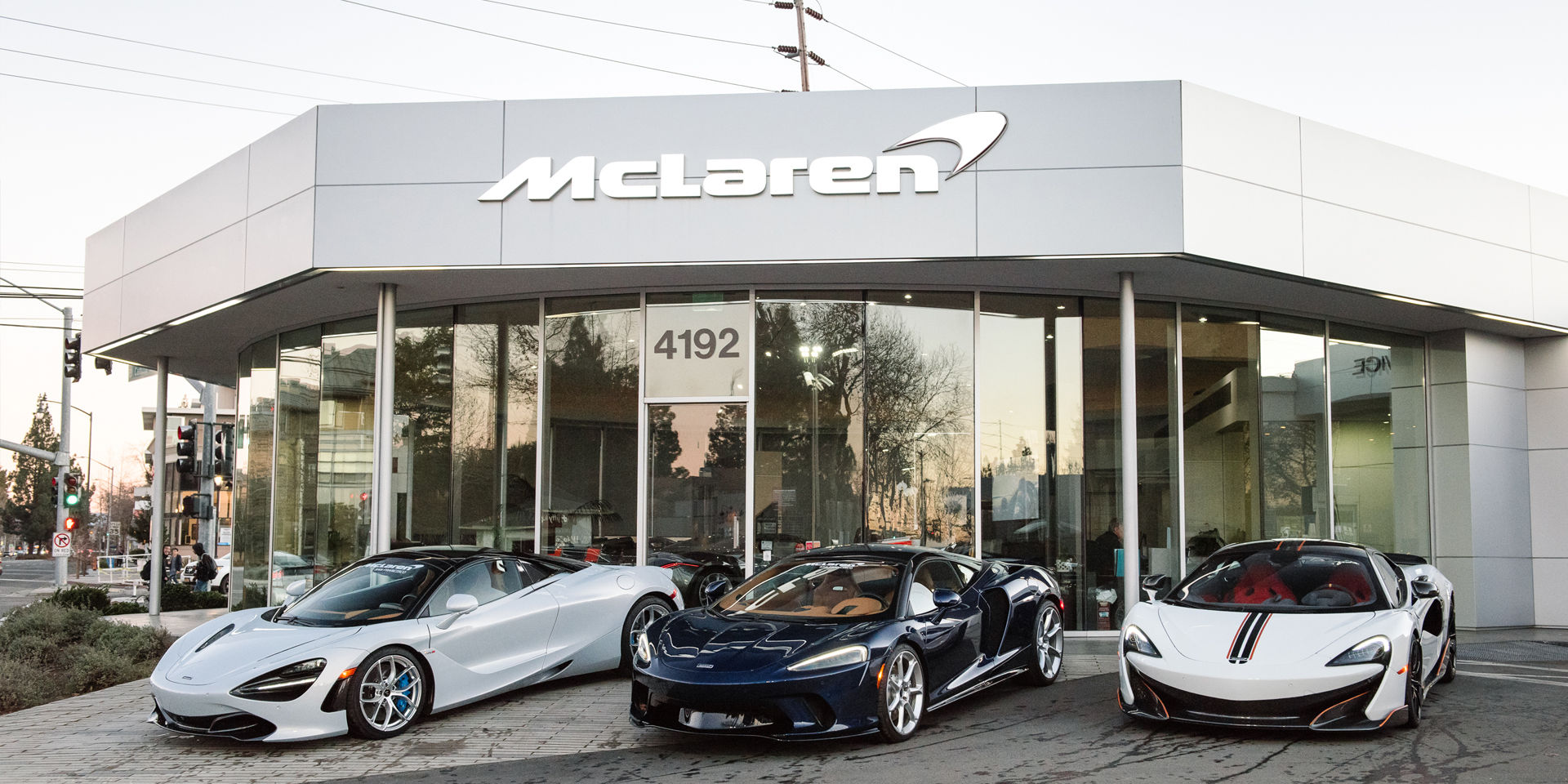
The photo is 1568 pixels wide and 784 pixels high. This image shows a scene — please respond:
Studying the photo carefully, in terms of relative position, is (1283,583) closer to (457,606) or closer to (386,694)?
(457,606)

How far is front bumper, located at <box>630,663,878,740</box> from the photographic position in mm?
6812

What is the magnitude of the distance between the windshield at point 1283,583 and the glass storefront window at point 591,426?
7.49 meters

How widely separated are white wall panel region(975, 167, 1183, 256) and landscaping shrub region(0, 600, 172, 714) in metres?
9.60

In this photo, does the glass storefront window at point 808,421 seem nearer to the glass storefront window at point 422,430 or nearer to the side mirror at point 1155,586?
the glass storefront window at point 422,430

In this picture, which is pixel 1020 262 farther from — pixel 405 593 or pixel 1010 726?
pixel 405 593

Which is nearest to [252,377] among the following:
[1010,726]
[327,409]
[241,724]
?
[327,409]

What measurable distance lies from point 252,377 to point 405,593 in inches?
453

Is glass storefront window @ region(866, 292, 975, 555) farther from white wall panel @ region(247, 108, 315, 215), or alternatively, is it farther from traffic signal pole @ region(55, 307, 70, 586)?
traffic signal pole @ region(55, 307, 70, 586)

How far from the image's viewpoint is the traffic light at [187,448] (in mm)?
19859

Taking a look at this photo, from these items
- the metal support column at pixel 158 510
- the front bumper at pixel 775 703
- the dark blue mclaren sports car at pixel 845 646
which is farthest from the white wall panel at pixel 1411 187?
the metal support column at pixel 158 510

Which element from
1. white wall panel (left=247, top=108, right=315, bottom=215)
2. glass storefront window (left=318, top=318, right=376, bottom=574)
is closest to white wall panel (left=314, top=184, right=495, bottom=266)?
white wall panel (left=247, top=108, right=315, bottom=215)

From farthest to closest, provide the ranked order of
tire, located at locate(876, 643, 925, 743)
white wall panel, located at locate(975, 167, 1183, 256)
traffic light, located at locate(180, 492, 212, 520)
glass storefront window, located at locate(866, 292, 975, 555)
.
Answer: traffic light, located at locate(180, 492, 212, 520), glass storefront window, located at locate(866, 292, 975, 555), white wall panel, located at locate(975, 167, 1183, 256), tire, located at locate(876, 643, 925, 743)

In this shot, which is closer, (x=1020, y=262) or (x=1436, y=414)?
(x=1020, y=262)

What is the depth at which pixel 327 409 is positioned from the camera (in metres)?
16.1
